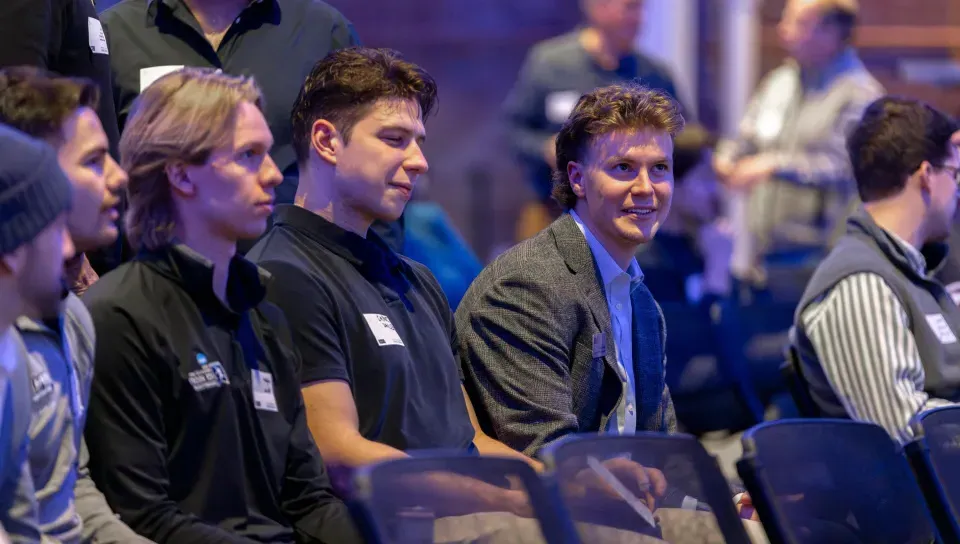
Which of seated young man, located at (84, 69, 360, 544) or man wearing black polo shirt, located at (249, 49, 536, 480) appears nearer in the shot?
seated young man, located at (84, 69, 360, 544)

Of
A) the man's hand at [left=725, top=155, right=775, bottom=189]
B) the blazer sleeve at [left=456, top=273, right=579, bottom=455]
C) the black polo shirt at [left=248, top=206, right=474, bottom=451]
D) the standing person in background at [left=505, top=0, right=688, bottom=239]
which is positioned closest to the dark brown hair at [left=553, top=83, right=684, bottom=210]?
the blazer sleeve at [left=456, top=273, right=579, bottom=455]

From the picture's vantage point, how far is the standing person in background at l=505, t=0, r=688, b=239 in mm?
5840

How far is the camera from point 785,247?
670 centimetres

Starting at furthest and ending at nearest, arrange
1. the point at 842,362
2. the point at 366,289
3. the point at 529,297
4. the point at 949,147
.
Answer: the point at 949,147, the point at 842,362, the point at 529,297, the point at 366,289

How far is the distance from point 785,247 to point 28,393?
5.15m

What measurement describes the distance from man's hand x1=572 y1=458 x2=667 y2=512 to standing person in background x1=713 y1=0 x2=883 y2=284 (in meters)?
4.15

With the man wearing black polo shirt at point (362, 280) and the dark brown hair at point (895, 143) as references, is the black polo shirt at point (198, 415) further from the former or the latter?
the dark brown hair at point (895, 143)

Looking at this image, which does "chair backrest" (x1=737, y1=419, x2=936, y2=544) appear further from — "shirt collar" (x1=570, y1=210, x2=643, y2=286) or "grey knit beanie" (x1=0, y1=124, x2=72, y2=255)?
"grey knit beanie" (x1=0, y1=124, x2=72, y2=255)

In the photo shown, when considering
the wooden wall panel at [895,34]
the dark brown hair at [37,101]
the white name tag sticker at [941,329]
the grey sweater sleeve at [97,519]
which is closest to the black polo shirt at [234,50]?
the dark brown hair at [37,101]

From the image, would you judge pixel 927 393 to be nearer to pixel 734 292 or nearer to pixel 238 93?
pixel 238 93

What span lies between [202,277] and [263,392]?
0.24 meters

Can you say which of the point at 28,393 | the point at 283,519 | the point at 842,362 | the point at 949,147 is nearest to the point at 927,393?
the point at 842,362

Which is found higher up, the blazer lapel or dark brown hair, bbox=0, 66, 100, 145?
dark brown hair, bbox=0, 66, 100, 145

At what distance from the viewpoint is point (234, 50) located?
3459 mm
